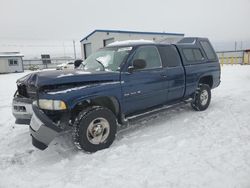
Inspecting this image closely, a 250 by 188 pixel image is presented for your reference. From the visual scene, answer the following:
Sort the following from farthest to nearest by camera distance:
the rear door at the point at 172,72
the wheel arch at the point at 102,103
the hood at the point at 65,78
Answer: the rear door at the point at 172,72 < the wheel arch at the point at 102,103 < the hood at the point at 65,78

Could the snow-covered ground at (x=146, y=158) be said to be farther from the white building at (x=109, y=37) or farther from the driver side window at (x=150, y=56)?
the white building at (x=109, y=37)

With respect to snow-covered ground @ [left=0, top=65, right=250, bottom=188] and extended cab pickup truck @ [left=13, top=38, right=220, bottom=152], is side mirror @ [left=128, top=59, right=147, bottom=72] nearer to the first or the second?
extended cab pickup truck @ [left=13, top=38, right=220, bottom=152]

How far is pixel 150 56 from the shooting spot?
15.8ft

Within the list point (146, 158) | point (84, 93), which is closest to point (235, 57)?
point (146, 158)

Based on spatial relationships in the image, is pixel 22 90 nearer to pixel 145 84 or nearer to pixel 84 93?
pixel 84 93

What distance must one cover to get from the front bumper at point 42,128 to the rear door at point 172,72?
8.71 feet

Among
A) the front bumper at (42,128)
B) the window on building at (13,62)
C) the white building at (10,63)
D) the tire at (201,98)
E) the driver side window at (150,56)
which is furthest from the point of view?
the window on building at (13,62)

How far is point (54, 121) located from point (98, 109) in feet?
2.43

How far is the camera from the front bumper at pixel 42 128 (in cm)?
328

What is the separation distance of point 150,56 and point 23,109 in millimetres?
2792

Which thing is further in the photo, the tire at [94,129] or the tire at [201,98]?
the tire at [201,98]

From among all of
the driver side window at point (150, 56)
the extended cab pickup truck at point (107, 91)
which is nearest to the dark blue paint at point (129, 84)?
the extended cab pickup truck at point (107, 91)

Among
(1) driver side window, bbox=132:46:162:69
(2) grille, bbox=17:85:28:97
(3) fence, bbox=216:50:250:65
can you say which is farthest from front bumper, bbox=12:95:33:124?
A: (3) fence, bbox=216:50:250:65

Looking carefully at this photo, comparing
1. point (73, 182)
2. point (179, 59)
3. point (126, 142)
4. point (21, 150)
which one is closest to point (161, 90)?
point (179, 59)
